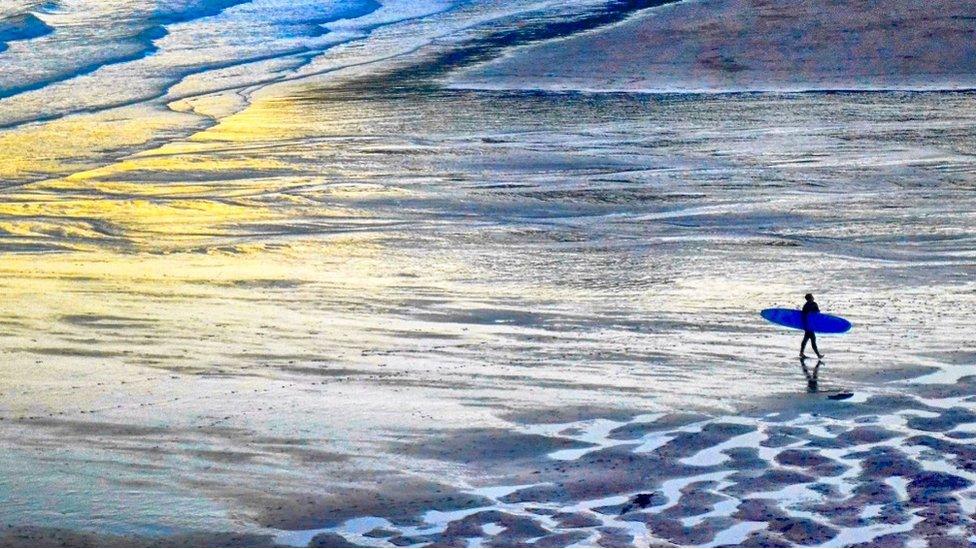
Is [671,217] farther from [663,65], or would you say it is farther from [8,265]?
[663,65]

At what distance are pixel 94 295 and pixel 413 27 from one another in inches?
1580

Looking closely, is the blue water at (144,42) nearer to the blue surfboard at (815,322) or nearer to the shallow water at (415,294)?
the shallow water at (415,294)

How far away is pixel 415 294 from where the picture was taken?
52.7 ft

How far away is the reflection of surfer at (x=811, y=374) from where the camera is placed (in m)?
12.6

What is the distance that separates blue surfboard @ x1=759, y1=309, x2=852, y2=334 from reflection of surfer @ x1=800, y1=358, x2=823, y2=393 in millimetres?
326

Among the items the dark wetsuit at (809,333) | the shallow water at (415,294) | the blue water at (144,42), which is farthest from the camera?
the blue water at (144,42)

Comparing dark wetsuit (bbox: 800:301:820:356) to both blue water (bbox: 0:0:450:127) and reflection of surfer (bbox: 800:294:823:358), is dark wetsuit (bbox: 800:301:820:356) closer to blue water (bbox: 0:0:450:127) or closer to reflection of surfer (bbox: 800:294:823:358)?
reflection of surfer (bbox: 800:294:823:358)

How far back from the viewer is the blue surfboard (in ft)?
44.3

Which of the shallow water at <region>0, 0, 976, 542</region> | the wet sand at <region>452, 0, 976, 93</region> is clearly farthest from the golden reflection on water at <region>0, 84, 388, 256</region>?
the wet sand at <region>452, 0, 976, 93</region>

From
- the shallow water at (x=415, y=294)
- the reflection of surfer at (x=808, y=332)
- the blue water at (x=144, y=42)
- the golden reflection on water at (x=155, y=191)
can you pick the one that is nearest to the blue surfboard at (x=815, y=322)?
the reflection of surfer at (x=808, y=332)

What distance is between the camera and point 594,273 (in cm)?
1720

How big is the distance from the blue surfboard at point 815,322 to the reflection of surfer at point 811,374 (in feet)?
1.07

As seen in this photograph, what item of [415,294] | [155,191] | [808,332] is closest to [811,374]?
[808,332]

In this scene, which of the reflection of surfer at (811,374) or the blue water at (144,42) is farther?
the blue water at (144,42)
